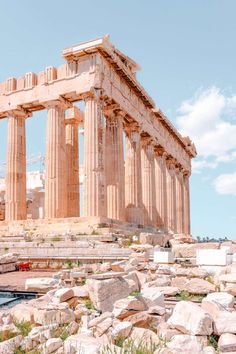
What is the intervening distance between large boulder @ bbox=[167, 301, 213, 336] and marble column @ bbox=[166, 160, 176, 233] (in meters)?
36.1

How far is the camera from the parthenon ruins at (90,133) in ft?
81.1

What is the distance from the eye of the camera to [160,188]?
1526 inches

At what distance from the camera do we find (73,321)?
20.7 feet

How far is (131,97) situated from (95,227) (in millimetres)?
11803

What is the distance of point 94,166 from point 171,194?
2040 cm

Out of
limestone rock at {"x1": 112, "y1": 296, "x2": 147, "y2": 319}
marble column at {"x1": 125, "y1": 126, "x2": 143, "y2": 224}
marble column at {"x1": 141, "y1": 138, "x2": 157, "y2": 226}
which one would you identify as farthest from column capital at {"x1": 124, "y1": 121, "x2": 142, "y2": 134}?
limestone rock at {"x1": 112, "y1": 296, "x2": 147, "y2": 319}

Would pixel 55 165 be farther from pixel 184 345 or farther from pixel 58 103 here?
pixel 184 345

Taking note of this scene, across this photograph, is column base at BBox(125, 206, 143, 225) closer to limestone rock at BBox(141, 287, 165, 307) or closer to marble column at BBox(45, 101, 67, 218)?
marble column at BBox(45, 101, 67, 218)

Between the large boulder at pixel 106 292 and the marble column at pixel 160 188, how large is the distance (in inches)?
1204

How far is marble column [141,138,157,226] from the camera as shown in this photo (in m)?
34.7

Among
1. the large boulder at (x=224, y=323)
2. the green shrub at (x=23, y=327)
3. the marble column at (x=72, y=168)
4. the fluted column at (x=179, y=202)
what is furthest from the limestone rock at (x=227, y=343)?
the fluted column at (x=179, y=202)

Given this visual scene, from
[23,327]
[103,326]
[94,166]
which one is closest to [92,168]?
[94,166]

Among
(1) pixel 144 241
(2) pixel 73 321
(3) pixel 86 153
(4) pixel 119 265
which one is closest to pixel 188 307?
(2) pixel 73 321

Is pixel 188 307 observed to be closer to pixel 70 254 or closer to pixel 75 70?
pixel 70 254
